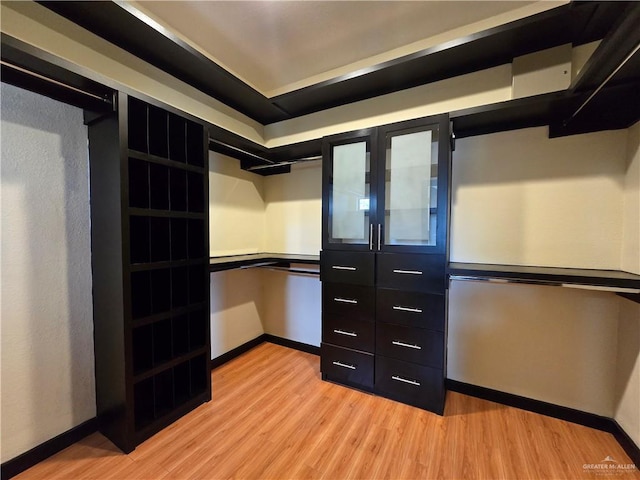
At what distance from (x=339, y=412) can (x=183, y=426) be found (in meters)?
1.08

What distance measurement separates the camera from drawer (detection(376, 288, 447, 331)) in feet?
5.96

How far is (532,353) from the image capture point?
1.90 meters

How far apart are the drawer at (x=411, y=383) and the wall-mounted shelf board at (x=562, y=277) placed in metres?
0.73

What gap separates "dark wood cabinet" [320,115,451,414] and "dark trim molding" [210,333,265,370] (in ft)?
3.37

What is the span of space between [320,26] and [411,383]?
8.79 feet

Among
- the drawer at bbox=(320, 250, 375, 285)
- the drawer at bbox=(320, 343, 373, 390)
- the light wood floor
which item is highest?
the drawer at bbox=(320, 250, 375, 285)

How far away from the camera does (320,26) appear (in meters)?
1.83

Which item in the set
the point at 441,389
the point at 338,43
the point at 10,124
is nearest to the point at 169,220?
the point at 10,124

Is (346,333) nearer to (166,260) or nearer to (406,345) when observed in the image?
(406,345)

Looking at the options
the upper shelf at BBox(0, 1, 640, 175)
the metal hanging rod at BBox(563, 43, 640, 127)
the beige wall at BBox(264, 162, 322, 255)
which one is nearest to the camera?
the metal hanging rod at BBox(563, 43, 640, 127)

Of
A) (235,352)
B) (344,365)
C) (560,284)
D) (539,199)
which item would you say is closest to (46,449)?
(235,352)

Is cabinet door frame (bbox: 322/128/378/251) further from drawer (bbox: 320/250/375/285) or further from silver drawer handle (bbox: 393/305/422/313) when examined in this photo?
silver drawer handle (bbox: 393/305/422/313)

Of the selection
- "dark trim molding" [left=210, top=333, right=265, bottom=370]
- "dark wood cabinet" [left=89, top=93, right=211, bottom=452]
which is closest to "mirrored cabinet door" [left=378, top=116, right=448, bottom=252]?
"dark wood cabinet" [left=89, top=93, right=211, bottom=452]

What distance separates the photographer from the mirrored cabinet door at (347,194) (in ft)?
6.89
